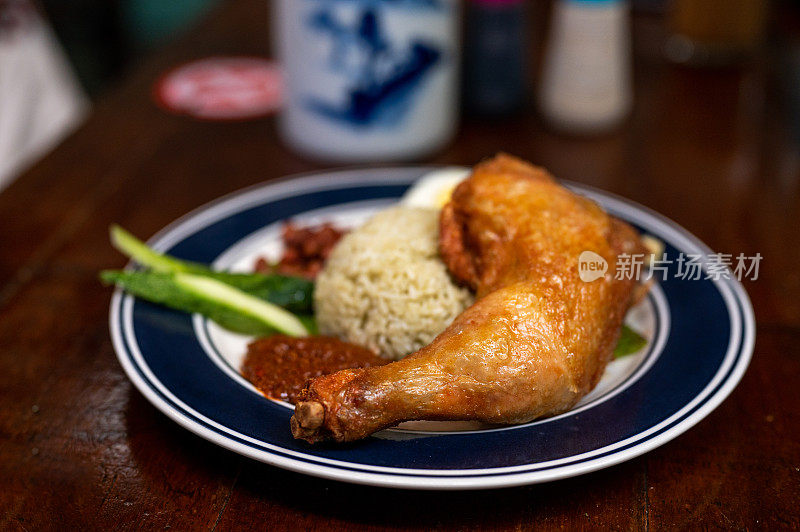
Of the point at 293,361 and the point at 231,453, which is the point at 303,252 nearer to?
the point at 293,361

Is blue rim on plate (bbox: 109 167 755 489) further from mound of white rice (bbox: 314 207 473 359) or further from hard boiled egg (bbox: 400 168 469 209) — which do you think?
hard boiled egg (bbox: 400 168 469 209)

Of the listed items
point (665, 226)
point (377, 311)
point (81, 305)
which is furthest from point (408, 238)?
point (81, 305)

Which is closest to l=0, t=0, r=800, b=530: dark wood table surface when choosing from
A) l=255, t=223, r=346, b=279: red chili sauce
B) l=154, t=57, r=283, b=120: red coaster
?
l=154, t=57, r=283, b=120: red coaster

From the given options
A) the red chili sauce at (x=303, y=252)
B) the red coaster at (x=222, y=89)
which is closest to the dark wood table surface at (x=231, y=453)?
the red coaster at (x=222, y=89)

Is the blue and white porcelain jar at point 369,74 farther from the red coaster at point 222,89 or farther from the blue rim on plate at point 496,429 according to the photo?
the blue rim on plate at point 496,429

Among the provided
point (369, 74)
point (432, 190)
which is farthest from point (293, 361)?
point (369, 74)

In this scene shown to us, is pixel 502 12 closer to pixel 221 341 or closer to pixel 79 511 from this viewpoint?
pixel 221 341
